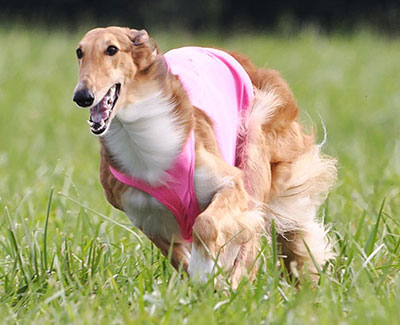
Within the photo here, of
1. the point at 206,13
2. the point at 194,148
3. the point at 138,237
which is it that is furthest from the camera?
the point at 206,13

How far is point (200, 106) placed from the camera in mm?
4074

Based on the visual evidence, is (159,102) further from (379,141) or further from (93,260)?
(379,141)

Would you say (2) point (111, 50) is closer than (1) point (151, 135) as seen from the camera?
Yes

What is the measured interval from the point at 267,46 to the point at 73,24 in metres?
7.34

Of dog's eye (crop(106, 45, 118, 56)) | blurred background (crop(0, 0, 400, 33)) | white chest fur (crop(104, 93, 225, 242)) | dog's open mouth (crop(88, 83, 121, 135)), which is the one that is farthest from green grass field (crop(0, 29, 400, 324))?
blurred background (crop(0, 0, 400, 33))

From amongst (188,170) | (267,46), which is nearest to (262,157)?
(188,170)

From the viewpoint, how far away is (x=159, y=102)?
12.6ft

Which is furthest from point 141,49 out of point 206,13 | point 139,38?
point 206,13

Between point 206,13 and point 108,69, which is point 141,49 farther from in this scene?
point 206,13

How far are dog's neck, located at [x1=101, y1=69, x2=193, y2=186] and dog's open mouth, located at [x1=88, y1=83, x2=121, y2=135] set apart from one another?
0.16 meters

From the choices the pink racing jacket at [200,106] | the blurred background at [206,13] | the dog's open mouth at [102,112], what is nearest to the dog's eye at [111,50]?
the dog's open mouth at [102,112]

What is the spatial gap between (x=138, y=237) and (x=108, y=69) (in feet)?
4.47

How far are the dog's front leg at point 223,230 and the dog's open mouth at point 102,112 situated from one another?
0.56 metres

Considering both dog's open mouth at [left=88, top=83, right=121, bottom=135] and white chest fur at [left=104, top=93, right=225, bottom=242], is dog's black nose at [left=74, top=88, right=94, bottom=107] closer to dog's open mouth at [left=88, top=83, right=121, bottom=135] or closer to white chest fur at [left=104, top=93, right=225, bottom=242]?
dog's open mouth at [left=88, top=83, right=121, bottom=135]
